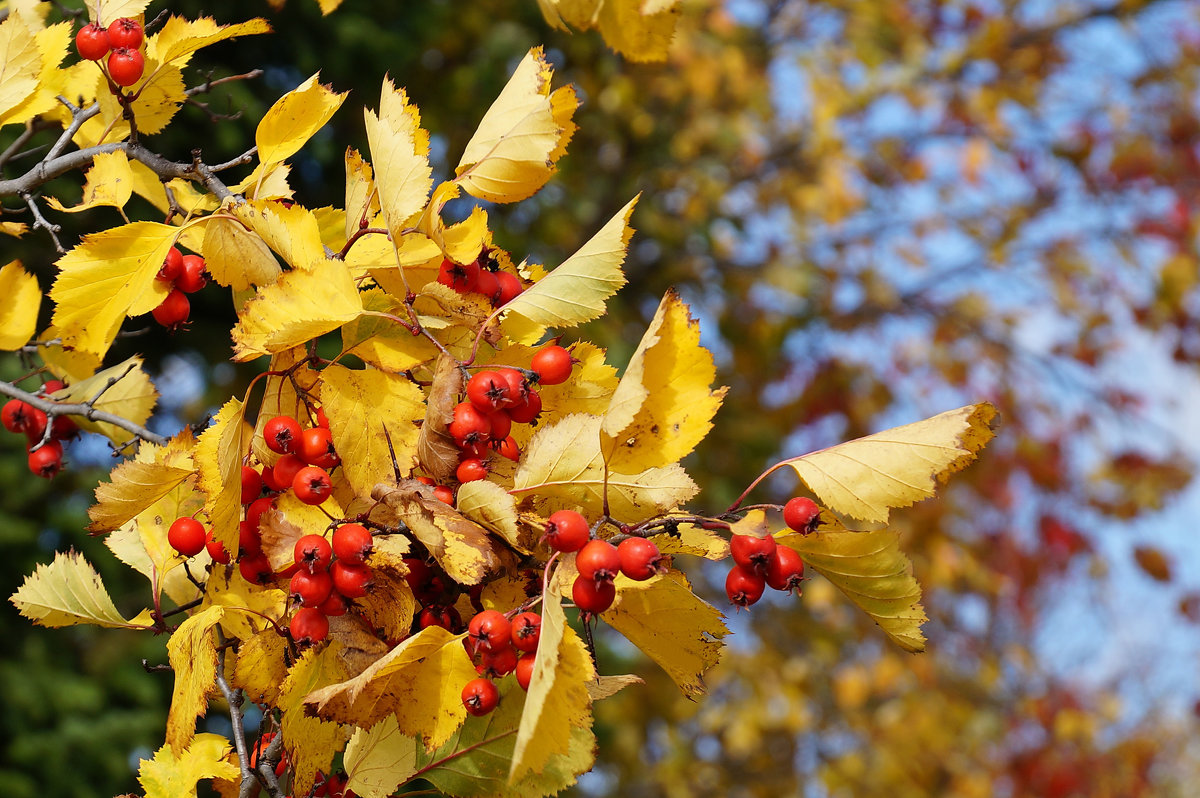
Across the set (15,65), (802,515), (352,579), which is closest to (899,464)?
(802,515)

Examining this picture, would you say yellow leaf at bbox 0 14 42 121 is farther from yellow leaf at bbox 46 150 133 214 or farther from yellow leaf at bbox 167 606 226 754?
yellow leaf at bbox 167 606 226 754

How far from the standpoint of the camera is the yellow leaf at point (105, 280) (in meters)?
0.79

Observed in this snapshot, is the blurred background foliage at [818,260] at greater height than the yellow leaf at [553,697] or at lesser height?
lesser

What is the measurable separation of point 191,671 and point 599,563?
A: 0.39 metres

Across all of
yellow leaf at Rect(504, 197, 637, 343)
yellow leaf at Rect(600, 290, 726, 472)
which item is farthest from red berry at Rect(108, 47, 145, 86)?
yellow leaf at Rect(600, 290, 726, 472)

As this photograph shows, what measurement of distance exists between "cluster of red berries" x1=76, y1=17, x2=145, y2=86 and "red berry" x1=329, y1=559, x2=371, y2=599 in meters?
0.58

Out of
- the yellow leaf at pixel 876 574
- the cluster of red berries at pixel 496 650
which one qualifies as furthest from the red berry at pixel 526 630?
the yellow leaf at pixel 876 574

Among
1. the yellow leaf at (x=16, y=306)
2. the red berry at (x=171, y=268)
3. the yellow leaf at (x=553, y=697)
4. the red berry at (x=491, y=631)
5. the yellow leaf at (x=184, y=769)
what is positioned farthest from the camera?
the yellow leaf at (x=16, y=306)

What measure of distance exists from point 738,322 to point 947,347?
84.7 inches

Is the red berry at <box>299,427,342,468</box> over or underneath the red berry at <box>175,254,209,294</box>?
underneath

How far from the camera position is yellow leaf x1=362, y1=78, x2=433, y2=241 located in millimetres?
734

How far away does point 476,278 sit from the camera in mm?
780

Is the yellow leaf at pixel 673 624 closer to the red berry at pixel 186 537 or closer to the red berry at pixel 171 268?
the red berry at pixel 186 537

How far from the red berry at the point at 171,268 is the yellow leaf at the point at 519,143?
0.30 metres
